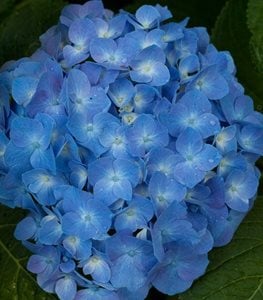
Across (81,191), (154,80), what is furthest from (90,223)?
(154,80)

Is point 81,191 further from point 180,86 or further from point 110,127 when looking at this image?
point 180,86

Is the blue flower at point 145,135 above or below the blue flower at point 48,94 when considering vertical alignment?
below

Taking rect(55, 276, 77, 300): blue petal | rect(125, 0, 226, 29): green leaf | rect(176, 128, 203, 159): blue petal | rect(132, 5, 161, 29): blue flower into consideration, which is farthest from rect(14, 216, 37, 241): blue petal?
rect(125, 0, 226, 29): green leaf

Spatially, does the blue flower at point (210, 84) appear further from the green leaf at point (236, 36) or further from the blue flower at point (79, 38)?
the green leaf at point (236, 36)

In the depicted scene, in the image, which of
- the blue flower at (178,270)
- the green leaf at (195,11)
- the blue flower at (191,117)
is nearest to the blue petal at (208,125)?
the blue flower at (191,117)

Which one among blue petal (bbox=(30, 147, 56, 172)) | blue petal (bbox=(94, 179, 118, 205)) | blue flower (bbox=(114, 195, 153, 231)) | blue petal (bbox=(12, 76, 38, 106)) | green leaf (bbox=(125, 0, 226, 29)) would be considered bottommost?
green leaf (bbox=(125, 0, 226, 29))

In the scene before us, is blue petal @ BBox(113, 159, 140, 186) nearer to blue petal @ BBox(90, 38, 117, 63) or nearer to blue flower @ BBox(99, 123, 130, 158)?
blue flower @ BBox(99, 123, 130, 158)
